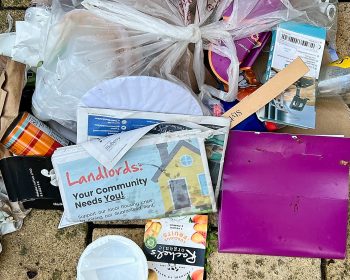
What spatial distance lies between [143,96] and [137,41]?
0.15m

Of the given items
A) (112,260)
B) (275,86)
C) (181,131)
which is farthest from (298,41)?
(112,260)

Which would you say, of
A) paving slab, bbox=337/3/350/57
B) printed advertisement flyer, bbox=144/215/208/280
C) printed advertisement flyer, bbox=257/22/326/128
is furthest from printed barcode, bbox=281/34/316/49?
printed advertisement flyer, bbox=144/215/208/280

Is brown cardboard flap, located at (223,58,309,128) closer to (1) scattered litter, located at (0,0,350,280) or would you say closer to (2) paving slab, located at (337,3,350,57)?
(1) scattered litter, located at (0,0,350,280)

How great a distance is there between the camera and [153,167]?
4.40 feet

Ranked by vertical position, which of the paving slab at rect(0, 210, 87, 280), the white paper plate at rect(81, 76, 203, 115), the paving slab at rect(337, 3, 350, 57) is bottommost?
the paving slab at rect(0, 210, 87, 280)

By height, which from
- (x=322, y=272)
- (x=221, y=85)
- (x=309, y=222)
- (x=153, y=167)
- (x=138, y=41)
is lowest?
(x=322, y=272)

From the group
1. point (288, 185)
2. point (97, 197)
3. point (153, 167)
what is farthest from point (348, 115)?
point (97, 197)

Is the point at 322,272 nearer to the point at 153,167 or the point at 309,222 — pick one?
the point at 309,222

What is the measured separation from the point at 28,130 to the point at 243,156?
0.58m

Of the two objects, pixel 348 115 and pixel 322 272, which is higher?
pixel 348 115

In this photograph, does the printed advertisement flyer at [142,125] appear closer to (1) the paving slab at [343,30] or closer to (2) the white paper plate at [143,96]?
(2) the white paper plate at [143,96]

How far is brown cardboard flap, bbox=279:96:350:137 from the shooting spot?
4.59 feet

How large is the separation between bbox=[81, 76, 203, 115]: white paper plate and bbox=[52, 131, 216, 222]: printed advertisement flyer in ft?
0.24

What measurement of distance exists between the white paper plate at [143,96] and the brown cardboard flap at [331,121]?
12.2 inches
